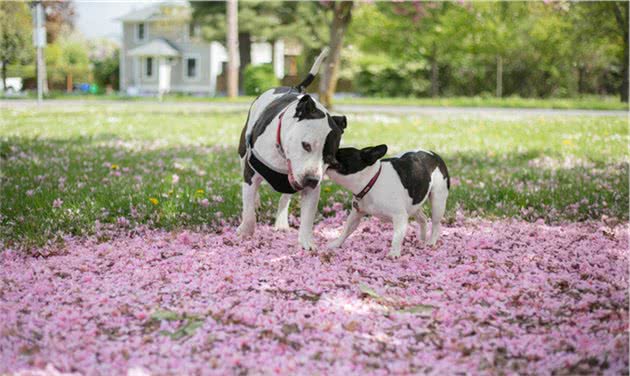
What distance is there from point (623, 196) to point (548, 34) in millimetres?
31319

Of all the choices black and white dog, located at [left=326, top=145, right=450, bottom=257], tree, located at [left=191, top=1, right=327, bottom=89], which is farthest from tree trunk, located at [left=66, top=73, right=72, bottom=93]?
black and white dog, located at [left=326, top=145, right=450, bottom=257]

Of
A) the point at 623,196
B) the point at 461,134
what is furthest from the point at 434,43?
the point at 623,196

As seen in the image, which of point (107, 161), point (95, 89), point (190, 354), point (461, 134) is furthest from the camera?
point (95, 89)

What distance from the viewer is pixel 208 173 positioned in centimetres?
936

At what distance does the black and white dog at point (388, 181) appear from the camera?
17.1ft

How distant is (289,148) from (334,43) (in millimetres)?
17236

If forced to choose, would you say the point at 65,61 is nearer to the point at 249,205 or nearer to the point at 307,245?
the point at 249,205

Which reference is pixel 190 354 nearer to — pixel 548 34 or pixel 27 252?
pixel 27 252

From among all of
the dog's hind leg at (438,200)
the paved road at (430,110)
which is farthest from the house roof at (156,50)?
the dog's hind leg at (438,200)

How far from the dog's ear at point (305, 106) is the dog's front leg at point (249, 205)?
1.08 m

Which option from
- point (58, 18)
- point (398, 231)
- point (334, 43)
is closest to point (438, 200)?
point (398, 231)

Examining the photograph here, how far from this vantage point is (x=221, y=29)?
44.4 m

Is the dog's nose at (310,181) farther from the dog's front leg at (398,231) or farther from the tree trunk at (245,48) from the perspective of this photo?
the tree trunk at (245,48)

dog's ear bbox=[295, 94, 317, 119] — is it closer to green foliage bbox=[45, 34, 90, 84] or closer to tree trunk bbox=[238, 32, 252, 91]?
tree trunk bbox=[238, 32, 252, 91]
